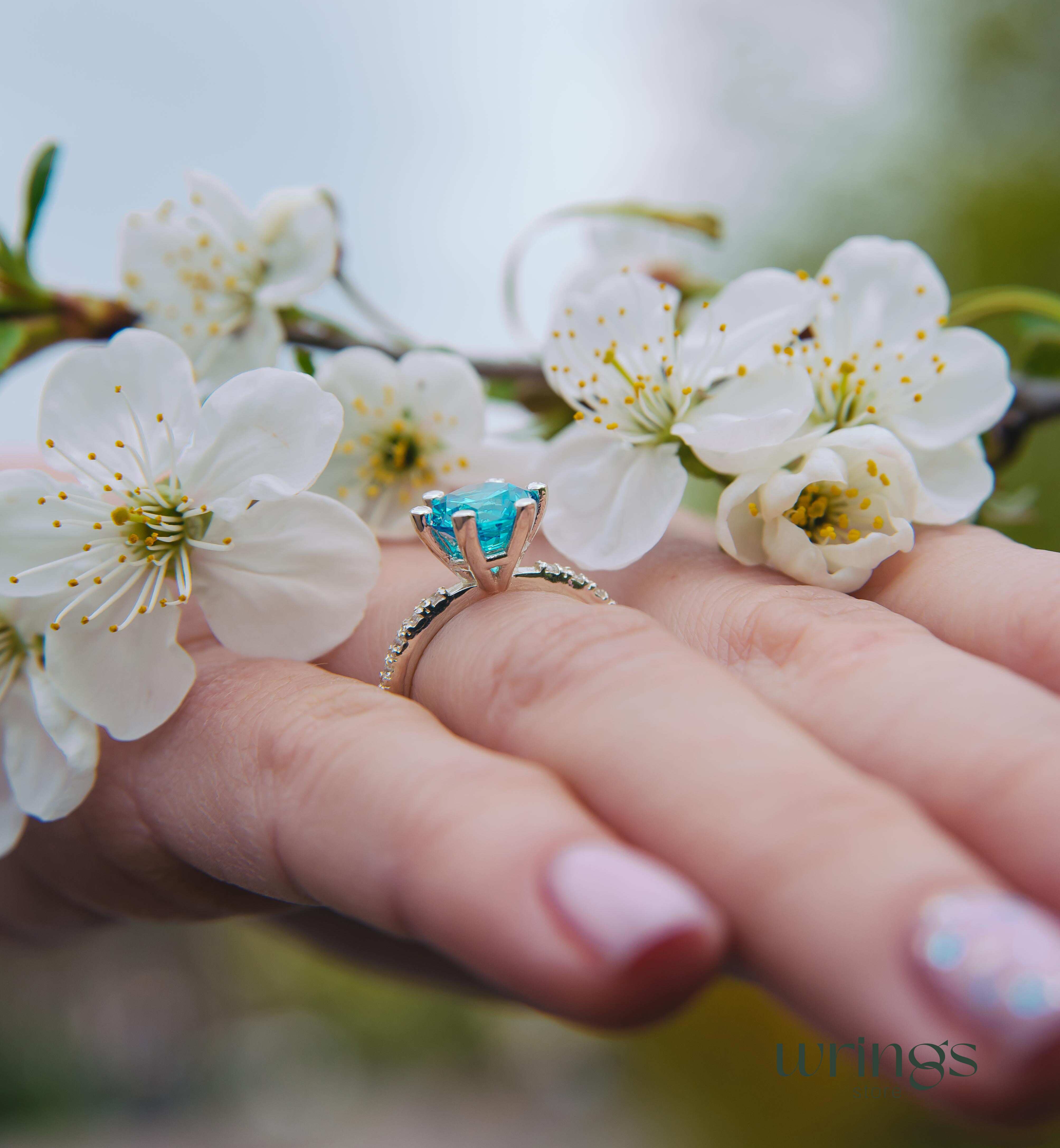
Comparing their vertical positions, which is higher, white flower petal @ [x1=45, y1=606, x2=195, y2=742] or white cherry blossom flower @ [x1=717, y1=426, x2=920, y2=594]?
white cherry blossom flower @ [x1=717, y1=426, x2=920, y2=594]

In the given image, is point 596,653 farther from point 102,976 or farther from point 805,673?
point 102,976

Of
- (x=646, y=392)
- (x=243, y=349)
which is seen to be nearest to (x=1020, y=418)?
(x=646, y=392)

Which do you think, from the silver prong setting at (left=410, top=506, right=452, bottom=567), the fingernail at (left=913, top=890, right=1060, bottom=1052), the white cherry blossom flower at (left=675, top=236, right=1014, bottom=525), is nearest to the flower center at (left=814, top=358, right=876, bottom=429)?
the white cherry blossom flower at (left=675, top=236, right=1014, bottom=525)

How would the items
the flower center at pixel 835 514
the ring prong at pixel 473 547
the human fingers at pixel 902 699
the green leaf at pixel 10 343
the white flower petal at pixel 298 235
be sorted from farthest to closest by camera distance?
the white flower petal at pixel 298 235, the green leaf at pixel 10 343, the flower center at pixel 835 514, the ring prong at pixel 473 547, the human fingers at pixel 902 699

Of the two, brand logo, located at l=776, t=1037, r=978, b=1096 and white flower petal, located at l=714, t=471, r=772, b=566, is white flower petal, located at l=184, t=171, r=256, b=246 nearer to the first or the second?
white flower petal, located at l=714, t=471, r=772, b=566

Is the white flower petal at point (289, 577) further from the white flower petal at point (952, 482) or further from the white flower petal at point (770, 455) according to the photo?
the white flower petal at point (952, 482)

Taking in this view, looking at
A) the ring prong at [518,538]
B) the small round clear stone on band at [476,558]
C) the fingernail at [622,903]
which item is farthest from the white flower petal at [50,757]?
the fingernail at [622,903]
